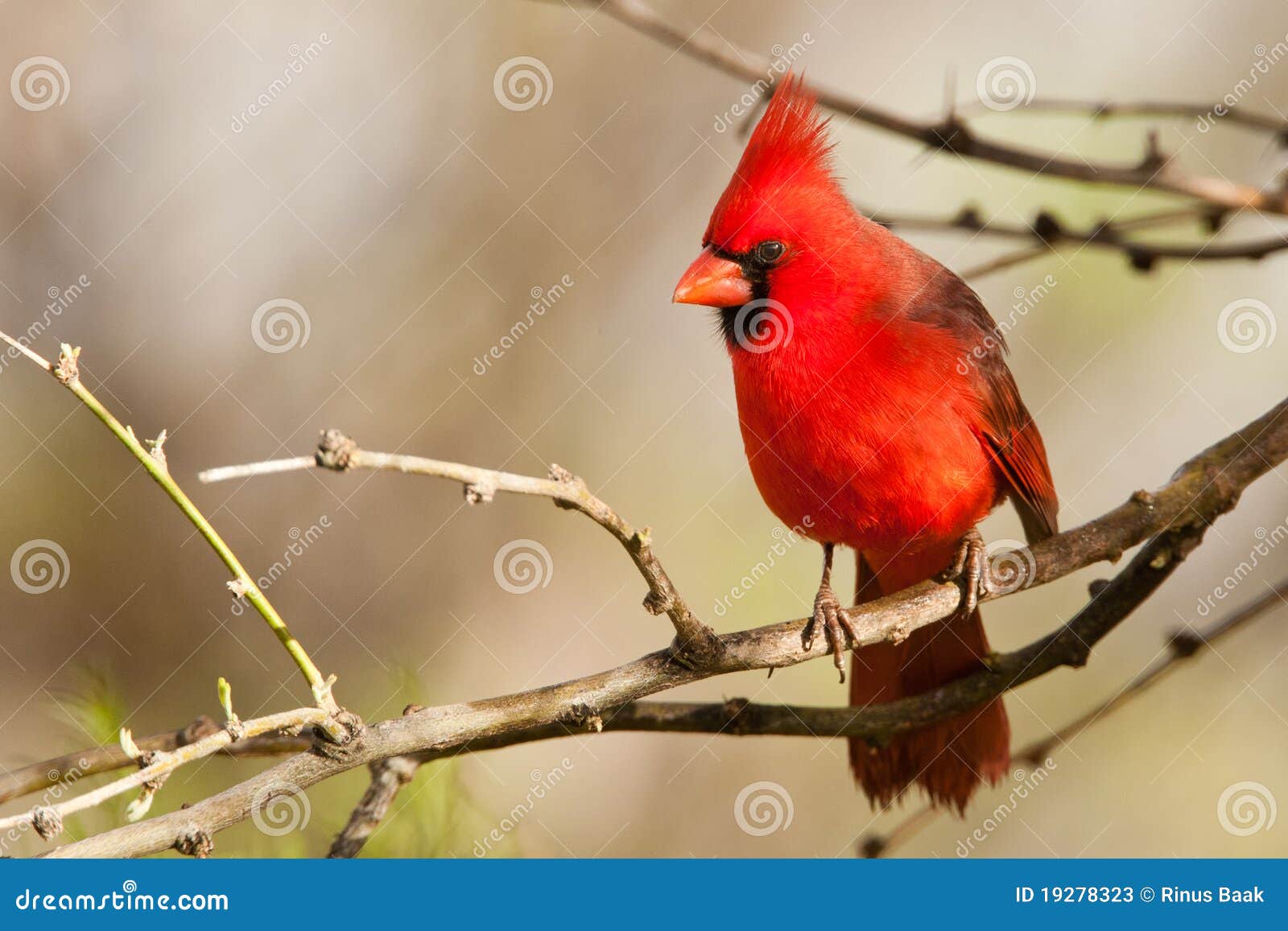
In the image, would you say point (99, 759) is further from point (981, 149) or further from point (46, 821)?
point (981, 149)

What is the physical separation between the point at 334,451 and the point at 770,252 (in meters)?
1.67

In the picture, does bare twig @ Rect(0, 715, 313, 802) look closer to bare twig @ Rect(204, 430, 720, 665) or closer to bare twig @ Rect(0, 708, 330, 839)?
bare twig @ Rect(0, 708, 330, 839)

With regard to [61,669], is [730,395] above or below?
above

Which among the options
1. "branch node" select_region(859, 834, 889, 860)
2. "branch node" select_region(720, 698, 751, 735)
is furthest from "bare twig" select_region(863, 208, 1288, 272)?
"branch node" select_region(859, 834, 889, 860)

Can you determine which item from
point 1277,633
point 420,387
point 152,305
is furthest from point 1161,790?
point 152,305

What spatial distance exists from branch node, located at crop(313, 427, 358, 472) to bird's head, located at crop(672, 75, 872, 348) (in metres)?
1.49

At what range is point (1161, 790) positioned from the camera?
9.53ft

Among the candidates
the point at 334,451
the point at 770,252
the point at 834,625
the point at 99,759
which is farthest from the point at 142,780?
the point at 770,252

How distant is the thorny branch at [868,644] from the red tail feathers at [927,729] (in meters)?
0.29

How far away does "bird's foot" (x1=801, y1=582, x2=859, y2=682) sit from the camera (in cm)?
221

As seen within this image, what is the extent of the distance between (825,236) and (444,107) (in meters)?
1.96

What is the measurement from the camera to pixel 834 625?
88.8 inches

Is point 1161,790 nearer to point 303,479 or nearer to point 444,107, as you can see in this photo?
point 303,479

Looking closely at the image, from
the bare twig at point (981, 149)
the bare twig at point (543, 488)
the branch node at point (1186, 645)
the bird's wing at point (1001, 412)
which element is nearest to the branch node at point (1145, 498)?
the branch node at point (1186, 645)
